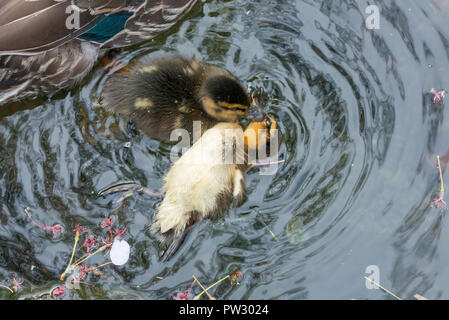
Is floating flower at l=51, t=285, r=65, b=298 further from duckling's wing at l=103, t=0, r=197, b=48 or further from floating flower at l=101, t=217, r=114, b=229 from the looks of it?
duckling's wing at l=103, t=0, r=197, b=48

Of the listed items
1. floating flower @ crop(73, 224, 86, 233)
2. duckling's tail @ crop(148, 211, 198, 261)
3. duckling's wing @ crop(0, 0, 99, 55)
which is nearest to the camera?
duckling's wing @ crop(0, 0, 99, 55)

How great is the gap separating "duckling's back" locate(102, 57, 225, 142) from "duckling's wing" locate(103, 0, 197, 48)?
0.17 m

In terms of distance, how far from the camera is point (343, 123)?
2.07 metres

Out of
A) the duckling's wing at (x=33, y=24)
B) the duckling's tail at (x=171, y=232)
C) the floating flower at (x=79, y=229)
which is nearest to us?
the duckling's wing at (x=33, y=24)

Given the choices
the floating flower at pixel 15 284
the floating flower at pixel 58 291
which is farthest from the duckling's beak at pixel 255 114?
the floating flower at pixel 15 284

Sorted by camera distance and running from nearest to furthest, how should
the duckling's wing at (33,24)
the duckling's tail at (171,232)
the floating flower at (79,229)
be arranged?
the duckling's wing at (33,24), the duckling's tail at (171,232), the floating flower at (79,229)

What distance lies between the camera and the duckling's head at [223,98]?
6.11 ft

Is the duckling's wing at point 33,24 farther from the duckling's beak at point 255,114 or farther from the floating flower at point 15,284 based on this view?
the floating flower at point 15,284

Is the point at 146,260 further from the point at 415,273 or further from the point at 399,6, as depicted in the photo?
the point at 399,6

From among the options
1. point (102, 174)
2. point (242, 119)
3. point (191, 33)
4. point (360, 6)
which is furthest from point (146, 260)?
point (360, 6)

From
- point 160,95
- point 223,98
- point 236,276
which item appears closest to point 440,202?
point 236,276

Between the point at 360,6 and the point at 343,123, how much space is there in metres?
0.56

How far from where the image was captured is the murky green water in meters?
1.96

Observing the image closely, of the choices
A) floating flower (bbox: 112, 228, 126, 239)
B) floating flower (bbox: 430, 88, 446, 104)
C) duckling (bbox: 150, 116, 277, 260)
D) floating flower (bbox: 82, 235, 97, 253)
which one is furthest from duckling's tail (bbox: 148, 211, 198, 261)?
floating flower (bbox: 430, 88, 446, 104)
